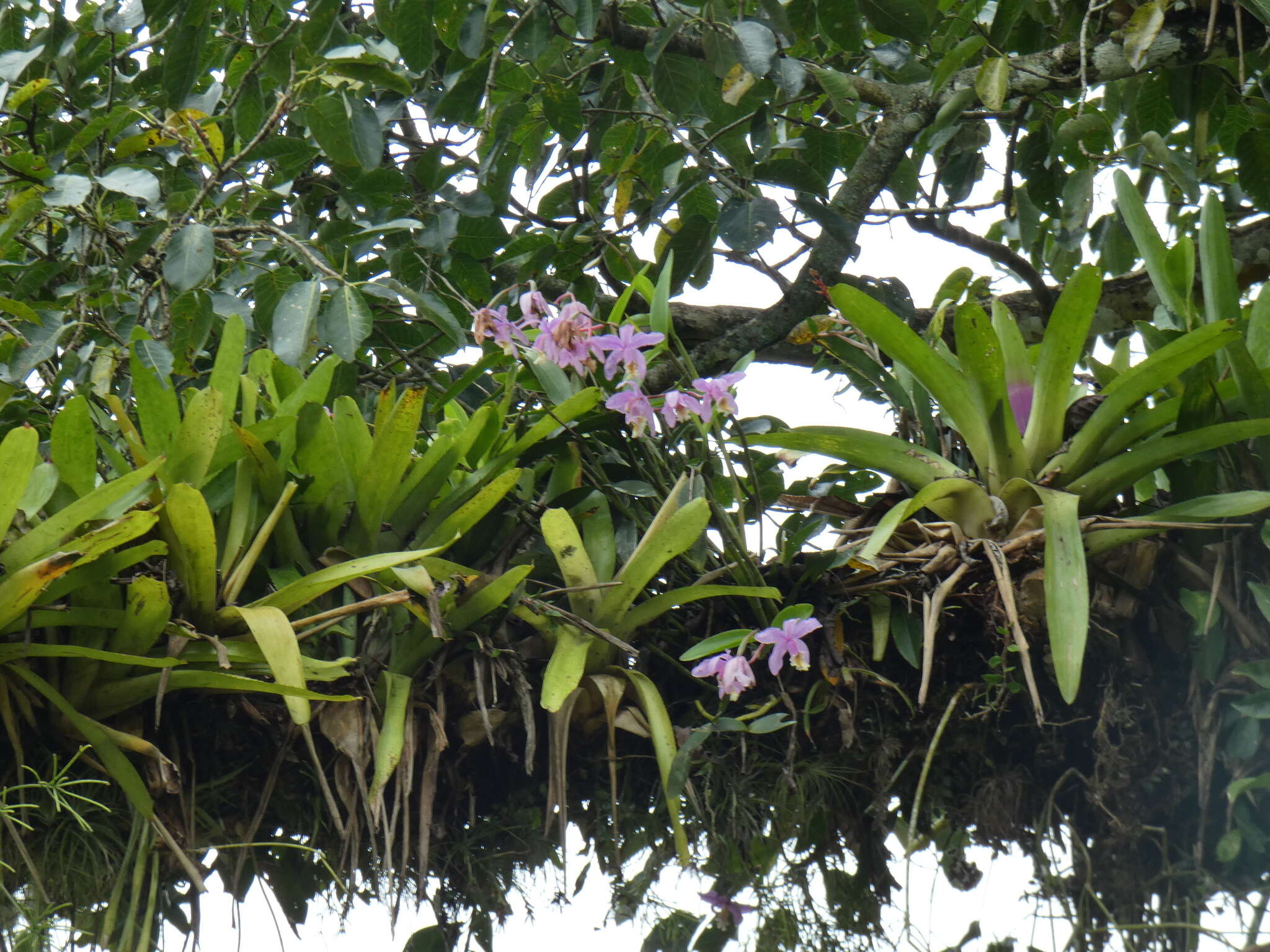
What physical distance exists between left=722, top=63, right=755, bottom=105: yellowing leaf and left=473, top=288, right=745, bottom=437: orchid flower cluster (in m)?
0.52

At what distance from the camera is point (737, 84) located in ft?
5.22

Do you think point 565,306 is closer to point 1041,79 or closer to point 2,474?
point 2,474

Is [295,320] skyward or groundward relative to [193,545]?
skyward

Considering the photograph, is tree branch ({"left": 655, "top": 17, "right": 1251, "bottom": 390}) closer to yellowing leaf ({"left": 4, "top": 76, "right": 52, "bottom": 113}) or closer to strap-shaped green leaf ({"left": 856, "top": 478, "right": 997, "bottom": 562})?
strap-shaped green leaf ({"left": 856, "top": 478, "right": 997, "bottom": 562})

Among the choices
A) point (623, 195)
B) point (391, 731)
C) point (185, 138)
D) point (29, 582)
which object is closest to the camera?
point (29, 582)

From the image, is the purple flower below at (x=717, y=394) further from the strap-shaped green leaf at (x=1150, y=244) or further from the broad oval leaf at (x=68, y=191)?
the broad oval leaf at (x=68, y=191)

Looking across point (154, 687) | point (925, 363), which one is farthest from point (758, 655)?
point (154, 687)

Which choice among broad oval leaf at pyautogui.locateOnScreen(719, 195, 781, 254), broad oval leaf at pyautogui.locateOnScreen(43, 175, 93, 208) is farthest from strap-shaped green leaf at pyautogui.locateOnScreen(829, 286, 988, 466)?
broad oval leaf at pyautogui.locateOnScreen(43, 175, 93, 208)

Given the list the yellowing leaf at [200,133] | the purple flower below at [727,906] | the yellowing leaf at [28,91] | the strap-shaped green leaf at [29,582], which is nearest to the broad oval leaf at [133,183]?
the yellowing leaf at [200,133]

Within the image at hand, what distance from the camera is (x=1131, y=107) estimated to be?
1936 millimetres

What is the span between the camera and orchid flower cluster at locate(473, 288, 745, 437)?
1.23 meters

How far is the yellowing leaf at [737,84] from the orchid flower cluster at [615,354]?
0.52 metres

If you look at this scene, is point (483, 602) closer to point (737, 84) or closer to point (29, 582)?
point (29, 582)

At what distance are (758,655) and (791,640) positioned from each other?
0.04 meters
